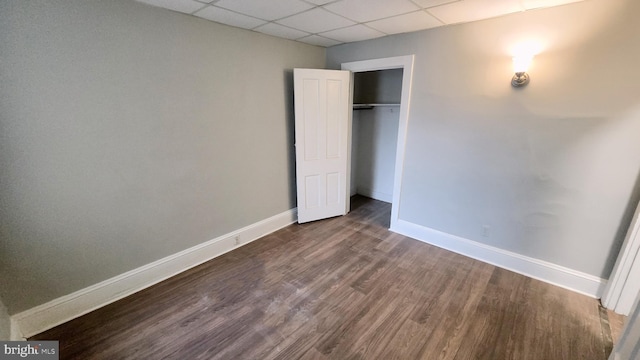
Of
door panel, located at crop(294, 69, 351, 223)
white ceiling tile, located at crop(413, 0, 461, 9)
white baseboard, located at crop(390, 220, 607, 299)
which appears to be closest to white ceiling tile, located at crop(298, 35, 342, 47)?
door panel, located at crop(294, 69, 351, 223)

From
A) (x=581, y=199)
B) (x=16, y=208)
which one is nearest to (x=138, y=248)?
(x=16, y=208)

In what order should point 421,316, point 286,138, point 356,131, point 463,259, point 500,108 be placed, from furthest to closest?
point 356,131
point 286,138
point 463,259
point 500,108
point 421,316

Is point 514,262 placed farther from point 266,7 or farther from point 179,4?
point 179,4

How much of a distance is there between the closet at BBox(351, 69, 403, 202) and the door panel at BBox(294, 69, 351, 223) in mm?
787

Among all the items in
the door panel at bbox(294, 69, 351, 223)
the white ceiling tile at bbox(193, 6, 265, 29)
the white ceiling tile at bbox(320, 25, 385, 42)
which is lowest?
the door panel at bbox(294, 69, 351, 223)

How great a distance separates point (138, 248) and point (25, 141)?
112 centimetres

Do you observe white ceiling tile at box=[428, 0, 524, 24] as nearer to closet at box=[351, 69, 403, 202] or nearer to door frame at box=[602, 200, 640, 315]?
closet at box=[351, 69, 403, 202]

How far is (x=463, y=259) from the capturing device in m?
2.82

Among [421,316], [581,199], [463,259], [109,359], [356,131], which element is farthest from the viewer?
[356,131]

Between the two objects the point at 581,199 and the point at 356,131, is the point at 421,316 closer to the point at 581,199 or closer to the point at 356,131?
the point at 581,199

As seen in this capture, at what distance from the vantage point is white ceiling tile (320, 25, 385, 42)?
2.71 m

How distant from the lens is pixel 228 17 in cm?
233

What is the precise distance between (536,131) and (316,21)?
2331 mm
